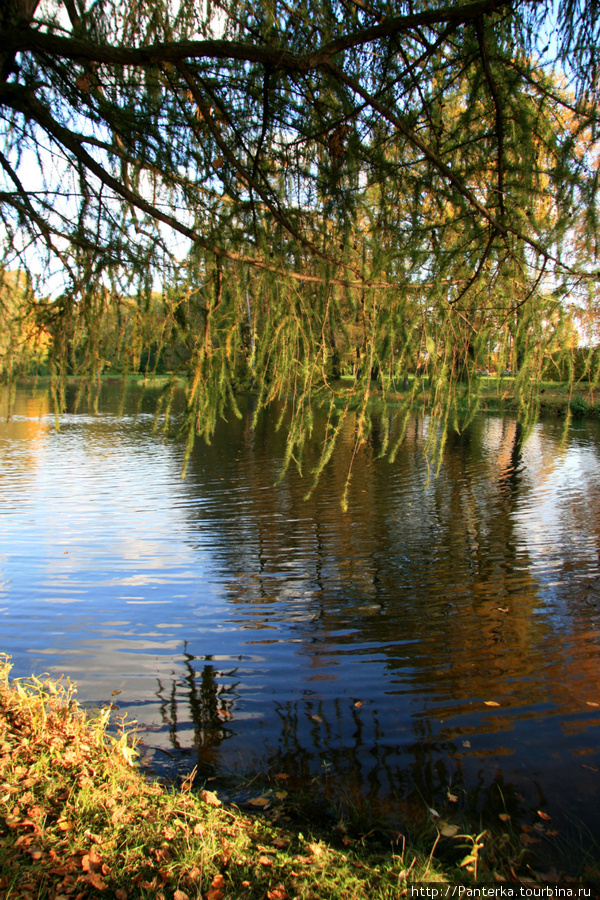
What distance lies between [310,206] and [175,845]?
304 centimetres

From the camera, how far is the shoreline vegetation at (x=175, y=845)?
6.82 ft

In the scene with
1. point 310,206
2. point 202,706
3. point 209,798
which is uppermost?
point 310,206

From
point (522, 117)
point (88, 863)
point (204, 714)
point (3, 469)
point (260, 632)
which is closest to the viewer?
point (88, 863)

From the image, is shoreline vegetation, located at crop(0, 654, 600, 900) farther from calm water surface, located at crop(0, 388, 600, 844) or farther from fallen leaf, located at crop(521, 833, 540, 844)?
calm water surface, located at crop(0, 388, 600, 844)

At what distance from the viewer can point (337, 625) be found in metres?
4.87

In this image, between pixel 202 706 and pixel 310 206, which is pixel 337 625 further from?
pixel 310 206

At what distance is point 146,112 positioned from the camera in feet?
10.2

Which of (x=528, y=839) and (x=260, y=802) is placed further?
(x=260, y=802)

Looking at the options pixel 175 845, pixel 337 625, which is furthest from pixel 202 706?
pixel 337 625

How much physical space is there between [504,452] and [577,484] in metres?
3.64

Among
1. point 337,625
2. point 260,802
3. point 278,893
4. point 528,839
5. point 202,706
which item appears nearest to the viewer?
point 278,893

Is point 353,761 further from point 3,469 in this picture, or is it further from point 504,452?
point 504,452

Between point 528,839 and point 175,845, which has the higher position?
point 175,845

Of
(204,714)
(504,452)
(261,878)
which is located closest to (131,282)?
(204,714)
